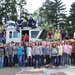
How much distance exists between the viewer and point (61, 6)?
257ft

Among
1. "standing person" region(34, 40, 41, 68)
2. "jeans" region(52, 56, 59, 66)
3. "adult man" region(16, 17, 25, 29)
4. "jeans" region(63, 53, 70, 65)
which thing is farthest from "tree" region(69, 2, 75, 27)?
"standing person" region(34, 40, 41, 68)

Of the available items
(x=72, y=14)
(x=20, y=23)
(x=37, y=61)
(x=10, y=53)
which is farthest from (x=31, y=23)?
(x=72, y=14)

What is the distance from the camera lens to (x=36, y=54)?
1838 cm

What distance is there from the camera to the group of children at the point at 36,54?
728 inches

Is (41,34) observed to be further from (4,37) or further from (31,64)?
(31,64)

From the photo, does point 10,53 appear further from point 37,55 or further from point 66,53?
point 66,53

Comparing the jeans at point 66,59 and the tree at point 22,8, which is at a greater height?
the tree at point 22,8

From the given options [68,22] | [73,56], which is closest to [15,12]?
[68,22]

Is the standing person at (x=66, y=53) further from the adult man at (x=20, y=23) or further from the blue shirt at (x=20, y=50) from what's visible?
the adult man at (x=20, y=23)

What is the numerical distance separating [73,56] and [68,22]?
49.9 metres

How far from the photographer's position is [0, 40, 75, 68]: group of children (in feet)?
60.7

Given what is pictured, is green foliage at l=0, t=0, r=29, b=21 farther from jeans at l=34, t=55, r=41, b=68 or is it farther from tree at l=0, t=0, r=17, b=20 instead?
jeans at l=34, t=55, r=41, b=68

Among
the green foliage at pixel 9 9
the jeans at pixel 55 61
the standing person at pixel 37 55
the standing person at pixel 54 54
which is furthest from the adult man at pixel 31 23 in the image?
the green foliage at pixel 9 9

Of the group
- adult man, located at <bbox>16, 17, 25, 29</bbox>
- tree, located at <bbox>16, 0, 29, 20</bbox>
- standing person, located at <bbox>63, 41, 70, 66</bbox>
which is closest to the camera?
standing person, located at <bbox>63, 41, 70, 66</bbox>
